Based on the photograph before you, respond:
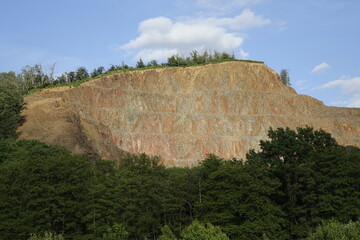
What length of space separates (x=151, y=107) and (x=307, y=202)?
187 ft

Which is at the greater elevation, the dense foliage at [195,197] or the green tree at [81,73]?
the green tree at [81,73]

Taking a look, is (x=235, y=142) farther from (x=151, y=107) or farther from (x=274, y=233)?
(x=274, y=233)

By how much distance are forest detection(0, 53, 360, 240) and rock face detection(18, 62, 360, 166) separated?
34060mm

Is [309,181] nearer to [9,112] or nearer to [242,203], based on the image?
[242,203]

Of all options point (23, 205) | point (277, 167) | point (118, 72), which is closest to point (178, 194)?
point (277, 167)

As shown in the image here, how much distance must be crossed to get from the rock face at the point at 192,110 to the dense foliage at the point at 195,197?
112 ft

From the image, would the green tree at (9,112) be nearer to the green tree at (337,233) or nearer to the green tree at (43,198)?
the green tree at (43,198)

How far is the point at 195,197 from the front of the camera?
49.6m

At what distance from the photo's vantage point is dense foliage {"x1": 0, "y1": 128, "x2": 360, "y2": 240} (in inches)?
1718

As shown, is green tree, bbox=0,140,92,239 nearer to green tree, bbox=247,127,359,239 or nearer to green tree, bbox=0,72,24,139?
green tree, bbox=247,127,359,239

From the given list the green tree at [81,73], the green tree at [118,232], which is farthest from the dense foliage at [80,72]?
the green tree at [118,232]

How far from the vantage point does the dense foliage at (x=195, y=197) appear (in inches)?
1718

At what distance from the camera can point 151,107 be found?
327 ft

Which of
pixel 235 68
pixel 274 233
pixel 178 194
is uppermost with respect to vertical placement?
pixel 235 68
